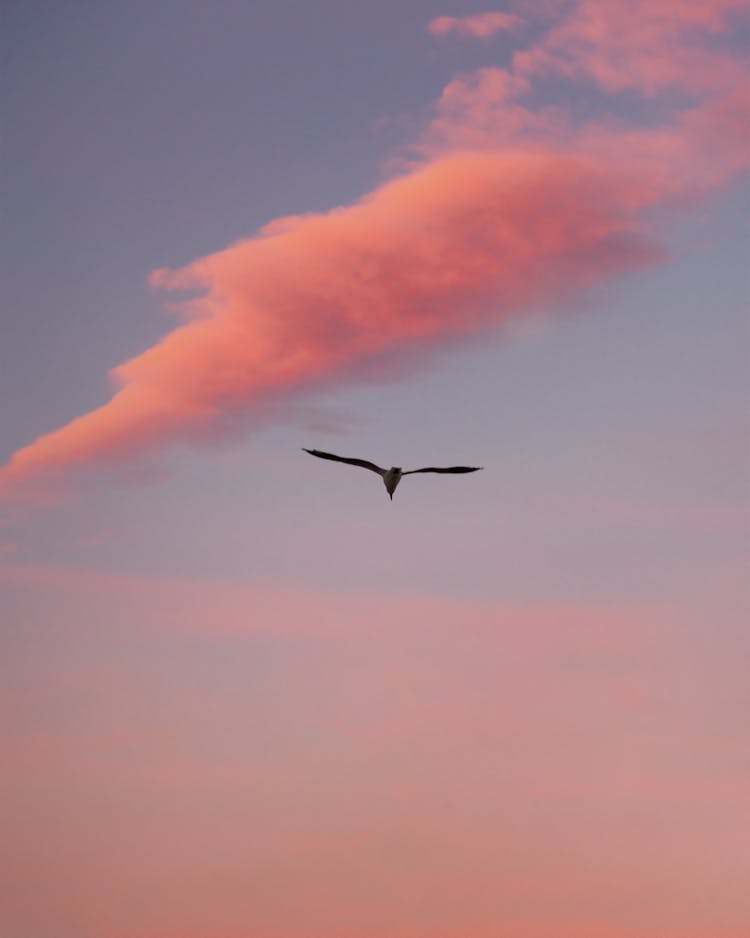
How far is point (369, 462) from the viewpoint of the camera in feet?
401

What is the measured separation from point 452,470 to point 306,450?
34.4 feet

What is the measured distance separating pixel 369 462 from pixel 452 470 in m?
6.45

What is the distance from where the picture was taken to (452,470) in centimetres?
12488

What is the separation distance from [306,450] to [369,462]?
4.51 metres

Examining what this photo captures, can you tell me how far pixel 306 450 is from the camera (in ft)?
403
